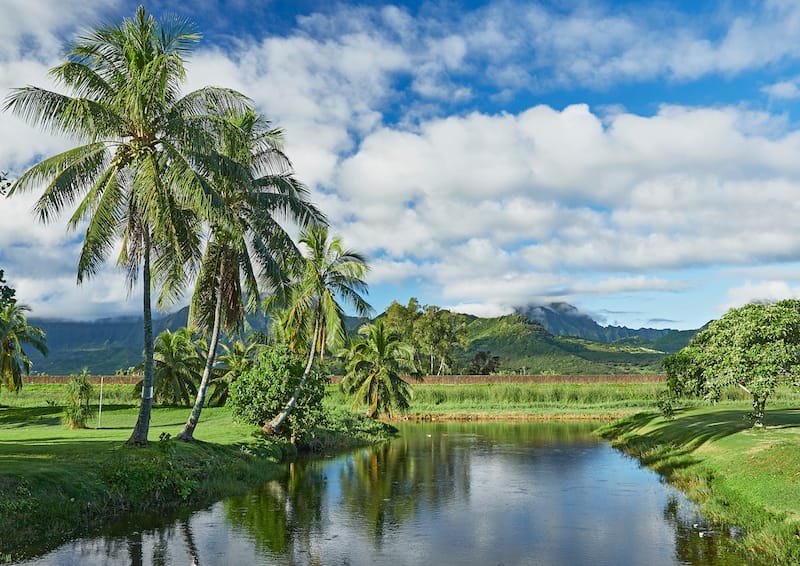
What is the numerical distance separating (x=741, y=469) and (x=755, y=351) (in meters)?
6.20

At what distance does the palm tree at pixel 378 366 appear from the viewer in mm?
51750

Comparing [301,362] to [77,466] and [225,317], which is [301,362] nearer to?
[225,317]

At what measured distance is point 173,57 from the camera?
23.6m

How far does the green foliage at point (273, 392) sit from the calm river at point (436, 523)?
4.76m

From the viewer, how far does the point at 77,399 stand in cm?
3809

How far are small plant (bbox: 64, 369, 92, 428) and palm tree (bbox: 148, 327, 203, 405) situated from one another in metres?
18.2

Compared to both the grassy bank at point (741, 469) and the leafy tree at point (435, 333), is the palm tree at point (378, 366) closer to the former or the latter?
the grassy bank at point (741, 469)

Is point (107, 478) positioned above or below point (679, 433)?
above

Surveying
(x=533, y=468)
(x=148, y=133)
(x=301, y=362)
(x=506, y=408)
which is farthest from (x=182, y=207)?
(x=506, y=408)

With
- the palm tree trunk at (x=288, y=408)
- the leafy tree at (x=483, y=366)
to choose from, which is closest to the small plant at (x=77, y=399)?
the palm tree trunk at (x=288, y=408)

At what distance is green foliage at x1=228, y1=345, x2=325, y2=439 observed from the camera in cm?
3603

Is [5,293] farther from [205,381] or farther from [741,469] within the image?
[741,469]

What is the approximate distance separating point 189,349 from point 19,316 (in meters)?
14.6

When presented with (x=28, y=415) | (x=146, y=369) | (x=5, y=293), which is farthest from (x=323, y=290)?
(x=28, y=415)
